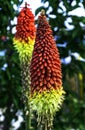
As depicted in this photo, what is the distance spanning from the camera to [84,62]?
10.5 m

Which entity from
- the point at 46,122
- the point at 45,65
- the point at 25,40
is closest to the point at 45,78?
the point at 45,65

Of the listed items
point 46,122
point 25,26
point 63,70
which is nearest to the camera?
point 46,122

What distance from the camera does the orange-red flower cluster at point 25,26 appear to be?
6.73 metres

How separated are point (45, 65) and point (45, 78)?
11 centimetres

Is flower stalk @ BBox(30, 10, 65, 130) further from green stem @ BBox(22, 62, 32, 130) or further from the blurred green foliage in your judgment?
the blurred green foliage

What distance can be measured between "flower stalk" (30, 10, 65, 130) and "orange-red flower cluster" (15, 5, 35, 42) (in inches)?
56.3

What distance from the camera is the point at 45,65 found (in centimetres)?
525

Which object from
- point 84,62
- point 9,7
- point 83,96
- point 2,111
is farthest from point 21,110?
point 83,96

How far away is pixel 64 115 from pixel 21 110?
103 centimetres

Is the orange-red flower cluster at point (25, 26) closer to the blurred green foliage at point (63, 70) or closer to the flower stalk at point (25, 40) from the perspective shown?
the flower stalk at point (25, 40)

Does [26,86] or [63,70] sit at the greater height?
→ [63,70]

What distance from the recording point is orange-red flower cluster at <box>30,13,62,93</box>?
5.20 meters

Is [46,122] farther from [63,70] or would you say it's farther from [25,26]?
[63,70]

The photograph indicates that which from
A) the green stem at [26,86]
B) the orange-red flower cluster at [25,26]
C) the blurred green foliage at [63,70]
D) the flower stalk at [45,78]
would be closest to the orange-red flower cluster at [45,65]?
the flower stalk at [45,78]
